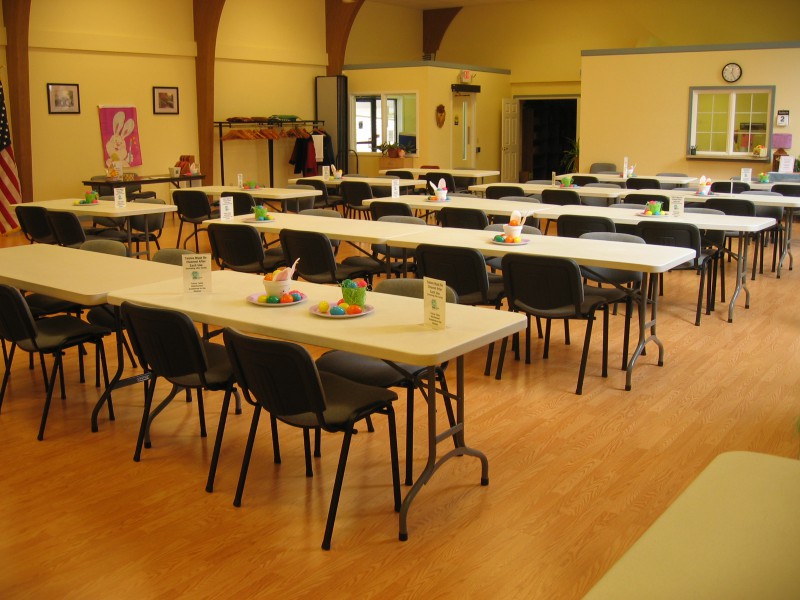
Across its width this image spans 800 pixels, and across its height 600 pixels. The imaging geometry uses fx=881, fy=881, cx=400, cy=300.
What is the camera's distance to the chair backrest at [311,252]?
600 cm

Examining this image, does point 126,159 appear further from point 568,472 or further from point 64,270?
point 568,472

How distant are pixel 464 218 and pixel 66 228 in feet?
11.4

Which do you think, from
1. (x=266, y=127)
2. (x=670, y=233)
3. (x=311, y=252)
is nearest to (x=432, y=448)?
(x=311, y=252)

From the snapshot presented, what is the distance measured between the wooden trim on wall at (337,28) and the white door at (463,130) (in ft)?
7.22

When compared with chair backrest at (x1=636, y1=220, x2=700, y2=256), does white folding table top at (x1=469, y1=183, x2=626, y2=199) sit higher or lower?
higher

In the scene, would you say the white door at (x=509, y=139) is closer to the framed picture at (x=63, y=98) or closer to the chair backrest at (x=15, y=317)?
the framed picture at (x=63, y=98)

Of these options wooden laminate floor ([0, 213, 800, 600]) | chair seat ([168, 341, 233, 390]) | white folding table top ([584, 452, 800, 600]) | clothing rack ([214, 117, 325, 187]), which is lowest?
wooden laminate floor ([0, 213, 800, 600])

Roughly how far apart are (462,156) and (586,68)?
3.41 m

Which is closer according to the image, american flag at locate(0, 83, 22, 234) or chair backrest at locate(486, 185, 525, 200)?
chair backrest at locate(486, 185, 525, 200)

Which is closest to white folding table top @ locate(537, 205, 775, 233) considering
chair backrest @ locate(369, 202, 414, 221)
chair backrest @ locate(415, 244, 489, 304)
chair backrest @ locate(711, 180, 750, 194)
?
chair backrest @ locate(369, 202, 414, 221)

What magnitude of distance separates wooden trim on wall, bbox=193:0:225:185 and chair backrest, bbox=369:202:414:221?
20.8 feet

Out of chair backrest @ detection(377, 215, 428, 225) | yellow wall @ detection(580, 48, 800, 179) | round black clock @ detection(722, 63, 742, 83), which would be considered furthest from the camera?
round black clock @ detection(722, 63, 742, 83)

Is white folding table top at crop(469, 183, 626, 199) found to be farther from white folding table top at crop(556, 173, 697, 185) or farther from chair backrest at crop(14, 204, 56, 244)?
chair backrest at crop(14, 204, 56, 244)

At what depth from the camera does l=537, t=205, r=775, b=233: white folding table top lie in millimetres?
6320
